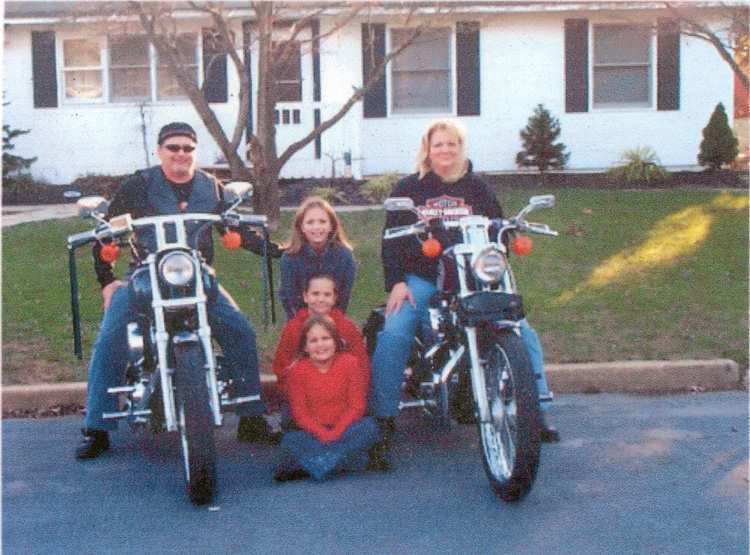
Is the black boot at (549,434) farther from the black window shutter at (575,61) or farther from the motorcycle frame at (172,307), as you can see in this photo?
the black window shutter at (575,61)

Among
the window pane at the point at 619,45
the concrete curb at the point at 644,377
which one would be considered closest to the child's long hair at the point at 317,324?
the concrete curb at the point at 644,377

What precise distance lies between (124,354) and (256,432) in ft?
2.97

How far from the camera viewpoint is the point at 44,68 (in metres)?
18.5

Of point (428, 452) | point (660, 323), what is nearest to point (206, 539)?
point (428, 452)

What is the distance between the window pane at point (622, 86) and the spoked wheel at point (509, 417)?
1438 cm

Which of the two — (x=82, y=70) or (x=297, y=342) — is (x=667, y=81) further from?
(x=297, y=342)

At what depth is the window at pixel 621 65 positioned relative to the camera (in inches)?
731

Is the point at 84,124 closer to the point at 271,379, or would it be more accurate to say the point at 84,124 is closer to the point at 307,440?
the point at 271,379

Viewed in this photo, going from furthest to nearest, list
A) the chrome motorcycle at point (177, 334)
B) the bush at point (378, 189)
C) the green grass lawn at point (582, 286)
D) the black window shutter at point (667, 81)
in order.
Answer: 1. the black window shutter at point (667, 81)
2. the bush at point (378, 189)
3. the green grass lawn at point (582, 286)
4. the chrome motorcycle at point (177, 334)

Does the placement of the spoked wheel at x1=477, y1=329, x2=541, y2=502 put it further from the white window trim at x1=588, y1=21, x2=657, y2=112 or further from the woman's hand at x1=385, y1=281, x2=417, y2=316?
the white window trim at x1=588, y1=21, x2=657, y2=112

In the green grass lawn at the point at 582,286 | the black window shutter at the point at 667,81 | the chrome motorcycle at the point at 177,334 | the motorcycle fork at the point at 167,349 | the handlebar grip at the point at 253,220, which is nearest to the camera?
the chrome motorcycle at the point at 177,334

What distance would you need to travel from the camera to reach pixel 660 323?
8055 mm

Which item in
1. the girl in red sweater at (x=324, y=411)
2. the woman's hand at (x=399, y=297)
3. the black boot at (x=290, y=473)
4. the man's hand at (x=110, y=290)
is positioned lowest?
the black boot at (x=290, y=473)

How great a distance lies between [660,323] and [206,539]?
4607 mm
